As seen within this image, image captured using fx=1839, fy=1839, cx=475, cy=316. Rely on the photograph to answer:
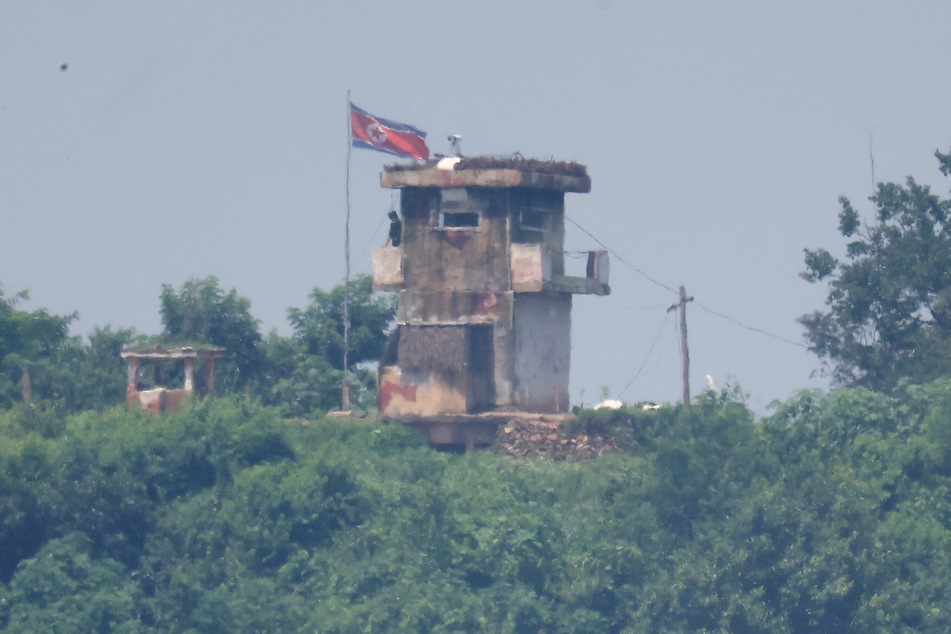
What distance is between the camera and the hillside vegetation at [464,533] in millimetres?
35375

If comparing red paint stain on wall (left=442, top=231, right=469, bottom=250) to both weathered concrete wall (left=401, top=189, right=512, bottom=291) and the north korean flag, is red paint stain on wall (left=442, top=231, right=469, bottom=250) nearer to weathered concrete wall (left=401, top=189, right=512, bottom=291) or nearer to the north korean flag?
weathered concrete wall (left=401, top=189, right=512, bottom=291)

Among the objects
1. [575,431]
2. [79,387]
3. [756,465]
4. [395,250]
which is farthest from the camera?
[79,387]

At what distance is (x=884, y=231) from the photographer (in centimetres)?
5031

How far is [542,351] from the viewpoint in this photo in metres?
44.1

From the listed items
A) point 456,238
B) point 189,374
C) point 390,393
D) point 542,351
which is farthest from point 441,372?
point 189,374

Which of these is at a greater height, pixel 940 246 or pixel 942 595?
pixel 940 246

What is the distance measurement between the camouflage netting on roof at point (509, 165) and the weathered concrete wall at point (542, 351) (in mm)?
2966

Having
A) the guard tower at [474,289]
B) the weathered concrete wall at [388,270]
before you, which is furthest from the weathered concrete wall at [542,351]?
the weathered concrete wall at [388,270]

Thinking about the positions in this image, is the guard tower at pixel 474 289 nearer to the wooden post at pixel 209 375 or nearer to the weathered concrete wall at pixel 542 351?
the weathered concrete wall at pixel 542 351

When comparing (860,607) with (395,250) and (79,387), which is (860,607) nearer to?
→ (395,250)

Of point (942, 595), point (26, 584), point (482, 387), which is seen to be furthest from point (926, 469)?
point (26, 584)

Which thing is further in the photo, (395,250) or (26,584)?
(395,250)

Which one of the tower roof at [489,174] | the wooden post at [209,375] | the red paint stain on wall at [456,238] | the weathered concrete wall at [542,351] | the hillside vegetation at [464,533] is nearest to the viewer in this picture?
the hillside vegetation at [464,533]

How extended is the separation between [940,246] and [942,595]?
50.8ft
